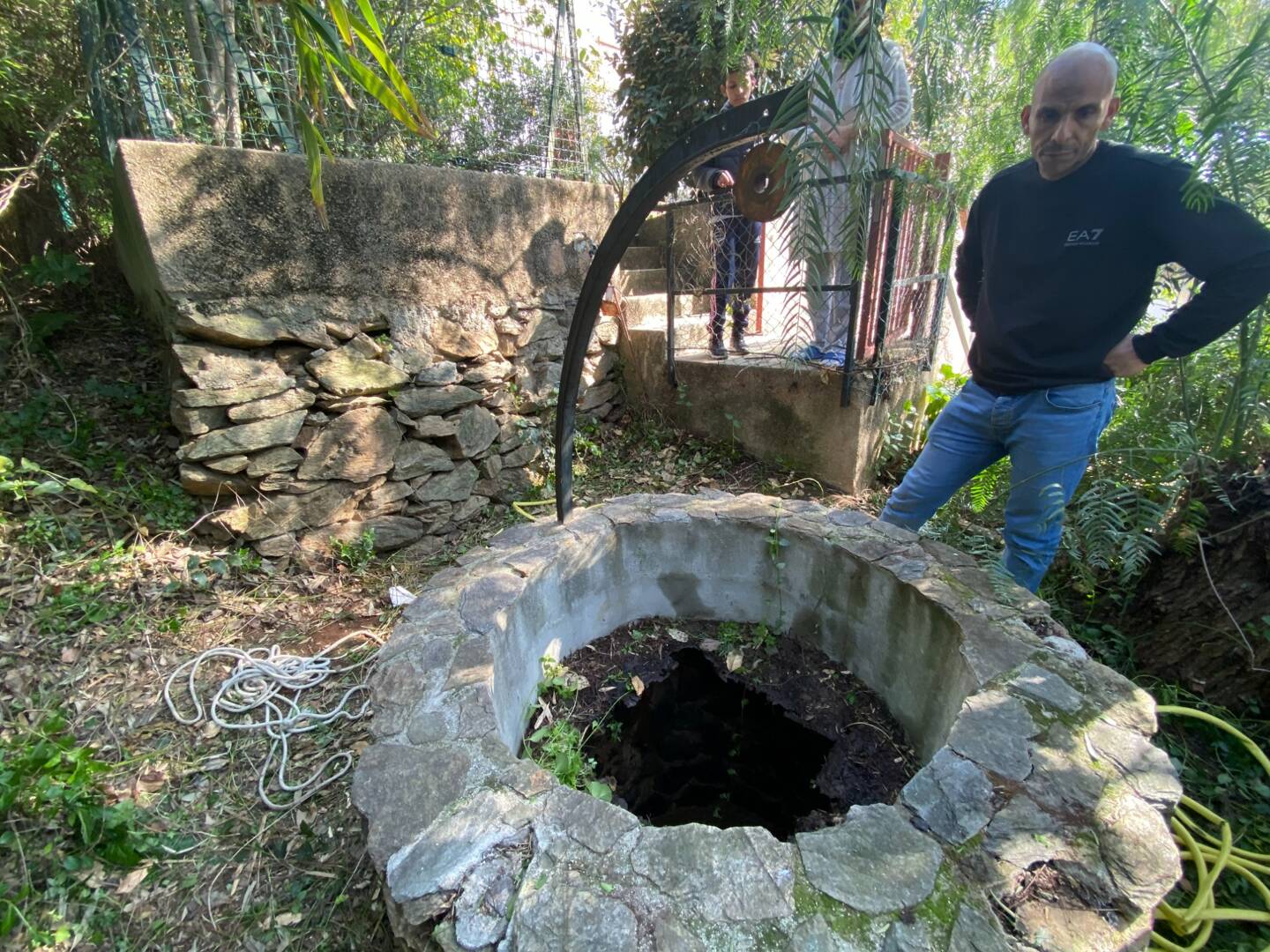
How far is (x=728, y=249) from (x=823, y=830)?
10.1 feet

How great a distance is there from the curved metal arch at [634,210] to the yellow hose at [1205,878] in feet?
5.49

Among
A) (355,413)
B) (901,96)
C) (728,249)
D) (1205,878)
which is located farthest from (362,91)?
(1205,878)

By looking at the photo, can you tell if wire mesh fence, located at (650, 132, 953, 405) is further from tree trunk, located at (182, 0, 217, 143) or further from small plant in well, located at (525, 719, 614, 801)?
tree trunk, located at (182, 0, 217, 143)

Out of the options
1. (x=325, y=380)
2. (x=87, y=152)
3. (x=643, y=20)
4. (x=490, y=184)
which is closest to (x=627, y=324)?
(x=490, y=184)

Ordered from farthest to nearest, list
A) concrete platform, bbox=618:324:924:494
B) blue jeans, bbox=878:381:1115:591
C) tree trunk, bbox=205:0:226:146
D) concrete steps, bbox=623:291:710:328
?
1. concrete steps, bbox=623:291:710:328
2. concrete platform, bbox=618:324:924:494
3. tree trunk, bbox=205:0:226:146
4. blue jeans, bbox=878:381:1115:591

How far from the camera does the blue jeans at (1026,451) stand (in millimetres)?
1725

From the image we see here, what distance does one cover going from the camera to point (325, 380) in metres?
2.51

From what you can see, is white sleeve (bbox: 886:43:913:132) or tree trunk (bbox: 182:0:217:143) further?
tree trunk (bbox: 182:0:217:143)

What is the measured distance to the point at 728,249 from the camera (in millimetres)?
3342

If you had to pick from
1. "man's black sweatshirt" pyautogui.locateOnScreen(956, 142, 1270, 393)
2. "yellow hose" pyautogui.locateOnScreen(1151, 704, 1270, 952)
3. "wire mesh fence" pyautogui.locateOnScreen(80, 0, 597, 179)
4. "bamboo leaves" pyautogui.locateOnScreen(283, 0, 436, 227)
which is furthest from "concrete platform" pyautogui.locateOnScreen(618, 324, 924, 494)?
"bamboo leaves" pyautogui.locateOnScreen(283, 0, 436, 227)

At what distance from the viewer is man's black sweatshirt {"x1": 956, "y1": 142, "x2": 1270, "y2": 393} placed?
146cm

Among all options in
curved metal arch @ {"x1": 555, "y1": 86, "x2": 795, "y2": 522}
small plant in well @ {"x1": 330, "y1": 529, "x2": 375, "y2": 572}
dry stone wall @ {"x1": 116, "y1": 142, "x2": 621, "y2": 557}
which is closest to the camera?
curved metal arch @ {"x1": 555, "y1": 86, "x2": 795, "y2": 522}

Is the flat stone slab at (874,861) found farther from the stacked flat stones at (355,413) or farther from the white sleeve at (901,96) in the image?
the stacked flat stones at (355,413)

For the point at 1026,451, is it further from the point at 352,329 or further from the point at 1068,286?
the point at 352,329
